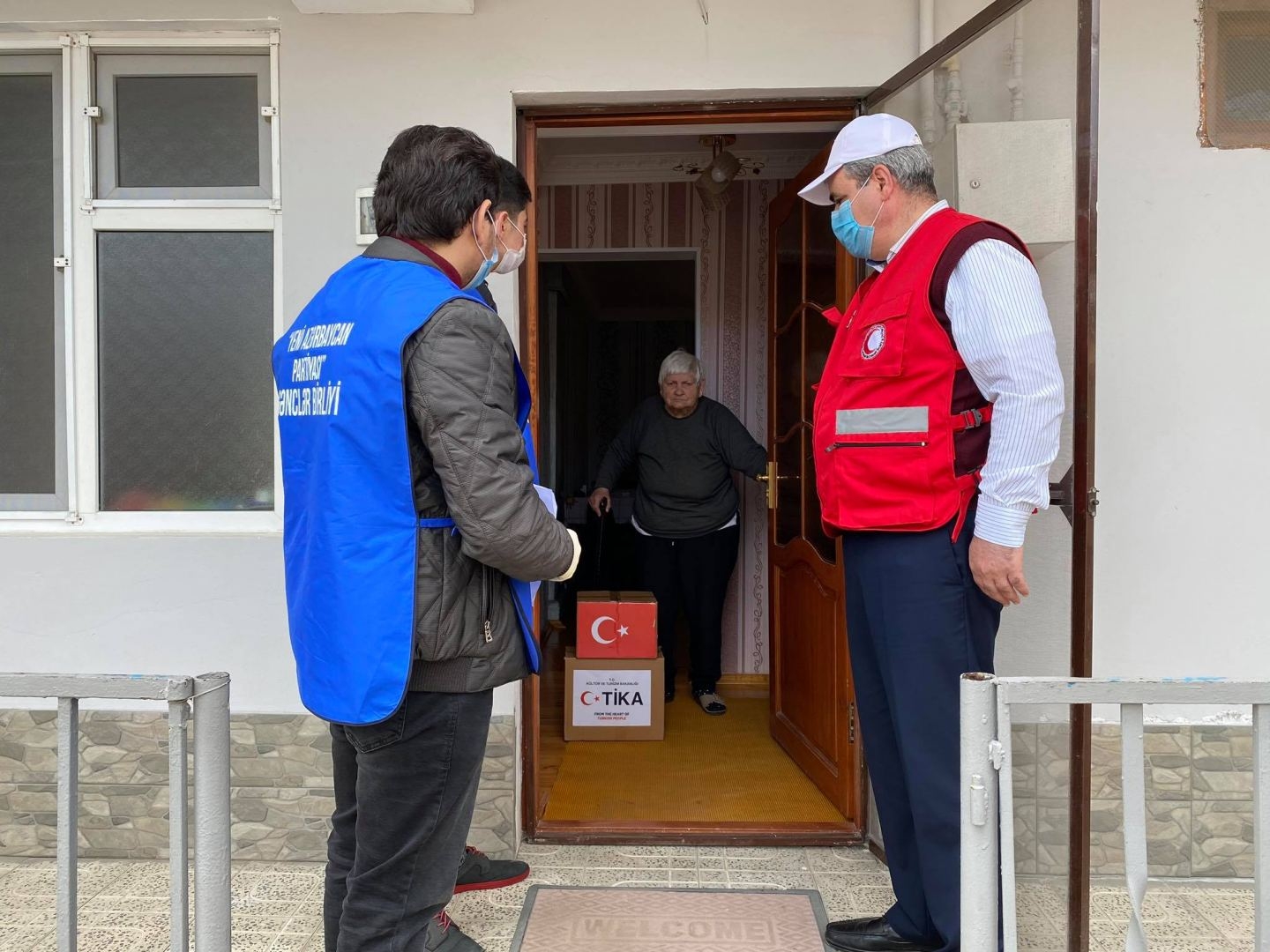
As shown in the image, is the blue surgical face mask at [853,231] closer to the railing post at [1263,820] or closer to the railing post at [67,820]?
the railing post at [1263,820]

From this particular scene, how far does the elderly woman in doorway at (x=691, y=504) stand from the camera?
4.36 metres

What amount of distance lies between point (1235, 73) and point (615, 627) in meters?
2.64

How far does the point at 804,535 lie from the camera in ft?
10.7

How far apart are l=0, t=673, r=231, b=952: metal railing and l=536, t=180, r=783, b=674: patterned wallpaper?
3.79m

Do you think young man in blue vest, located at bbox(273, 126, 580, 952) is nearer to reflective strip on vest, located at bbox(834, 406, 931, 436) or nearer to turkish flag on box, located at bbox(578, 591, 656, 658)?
reflective strip on vest, located at bbox(834, 406, 931, 436)

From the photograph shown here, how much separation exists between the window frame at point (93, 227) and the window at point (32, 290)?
1.6 inches

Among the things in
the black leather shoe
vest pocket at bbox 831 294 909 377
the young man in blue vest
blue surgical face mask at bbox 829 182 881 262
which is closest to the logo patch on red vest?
vest pocket at bbox 831 294 909 377

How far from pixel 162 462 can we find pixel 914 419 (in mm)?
2088

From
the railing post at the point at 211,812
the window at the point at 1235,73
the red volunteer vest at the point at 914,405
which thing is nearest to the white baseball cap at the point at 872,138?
the red volunteer vest at the point at 914,405

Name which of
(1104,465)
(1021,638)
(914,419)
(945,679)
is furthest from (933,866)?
(1104,465)

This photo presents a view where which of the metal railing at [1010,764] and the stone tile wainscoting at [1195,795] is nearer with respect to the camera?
the metal railing at [1010,764]

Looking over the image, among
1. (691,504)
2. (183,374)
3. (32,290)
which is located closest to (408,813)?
(183,374)

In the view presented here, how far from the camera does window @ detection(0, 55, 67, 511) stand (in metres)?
2.75

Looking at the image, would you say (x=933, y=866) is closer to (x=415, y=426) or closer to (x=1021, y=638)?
(x=1021, y=638)
